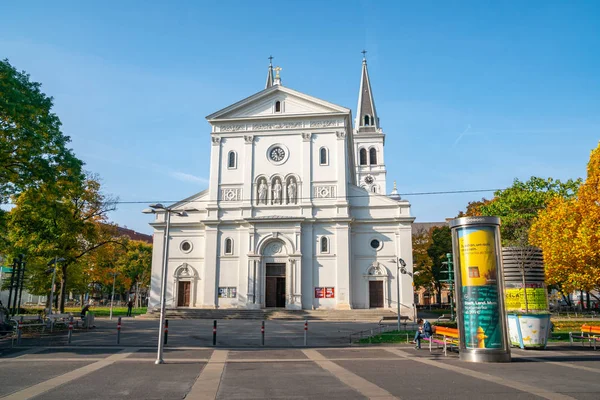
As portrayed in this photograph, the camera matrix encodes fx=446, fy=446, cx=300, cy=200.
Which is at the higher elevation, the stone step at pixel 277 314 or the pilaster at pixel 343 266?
the pilaster at pixel 343 266

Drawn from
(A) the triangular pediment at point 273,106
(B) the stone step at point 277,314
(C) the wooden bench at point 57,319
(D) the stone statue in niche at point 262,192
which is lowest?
(B) the stone step at point 277,314

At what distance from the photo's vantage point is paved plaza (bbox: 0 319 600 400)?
914cm

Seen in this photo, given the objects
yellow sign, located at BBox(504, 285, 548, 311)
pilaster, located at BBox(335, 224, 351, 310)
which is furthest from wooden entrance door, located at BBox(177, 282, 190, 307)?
yellow sign, located at BBox(504, 285, 548, 311)

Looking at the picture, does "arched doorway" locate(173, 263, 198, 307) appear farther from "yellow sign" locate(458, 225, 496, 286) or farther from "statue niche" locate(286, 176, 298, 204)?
"yellow sign" locate(458, 225, 496, 286)

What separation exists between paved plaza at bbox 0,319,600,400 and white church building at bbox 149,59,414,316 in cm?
2247

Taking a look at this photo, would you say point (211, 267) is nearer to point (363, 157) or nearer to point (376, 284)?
point (376, 284)

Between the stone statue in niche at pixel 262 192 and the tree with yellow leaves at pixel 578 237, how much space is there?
23.9m

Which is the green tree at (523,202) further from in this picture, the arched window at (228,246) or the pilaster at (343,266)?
the arched window at (228,246)

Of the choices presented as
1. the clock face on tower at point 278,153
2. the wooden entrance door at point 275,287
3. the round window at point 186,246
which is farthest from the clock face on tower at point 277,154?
the round window at point 186,246

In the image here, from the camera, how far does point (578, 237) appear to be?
27.2m

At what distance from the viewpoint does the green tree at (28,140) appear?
18609 millimetres

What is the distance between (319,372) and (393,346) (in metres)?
7.90

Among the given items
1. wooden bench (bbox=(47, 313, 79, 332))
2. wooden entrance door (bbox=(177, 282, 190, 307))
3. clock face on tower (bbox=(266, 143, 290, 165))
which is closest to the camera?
wooden bench (bbox=(47, 313, 79, 332))

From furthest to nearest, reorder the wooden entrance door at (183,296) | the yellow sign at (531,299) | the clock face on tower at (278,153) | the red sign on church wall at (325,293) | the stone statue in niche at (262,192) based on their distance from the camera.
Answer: the clock face on tower at (278,153)
the stone statue in niche at (262,192)
the wooden entrance door at (183,296)
the red sign on church wall at (325,293)
the yellow sign at (531,299)
